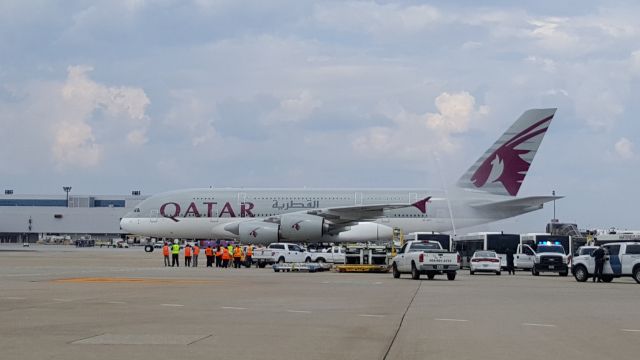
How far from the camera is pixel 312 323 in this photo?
Answer: 18.1 meters

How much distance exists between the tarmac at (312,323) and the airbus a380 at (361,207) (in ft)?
111

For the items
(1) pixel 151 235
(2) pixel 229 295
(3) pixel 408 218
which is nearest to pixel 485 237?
(3) pixel 408 218

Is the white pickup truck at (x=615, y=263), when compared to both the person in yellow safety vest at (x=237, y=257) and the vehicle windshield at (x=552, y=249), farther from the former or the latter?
the person in yellow safety vest at (x=237, y=257)

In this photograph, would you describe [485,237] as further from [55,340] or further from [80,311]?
[55,340]

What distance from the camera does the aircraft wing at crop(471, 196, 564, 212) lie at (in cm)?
6181

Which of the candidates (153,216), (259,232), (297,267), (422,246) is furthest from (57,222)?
(422,246)

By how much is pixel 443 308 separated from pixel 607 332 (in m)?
6.00

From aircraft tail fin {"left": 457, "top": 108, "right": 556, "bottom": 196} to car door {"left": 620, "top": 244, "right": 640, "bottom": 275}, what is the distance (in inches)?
1150

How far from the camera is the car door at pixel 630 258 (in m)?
37.9

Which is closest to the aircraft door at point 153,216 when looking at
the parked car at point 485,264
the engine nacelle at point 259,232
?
the engine nacelle at point 259,232

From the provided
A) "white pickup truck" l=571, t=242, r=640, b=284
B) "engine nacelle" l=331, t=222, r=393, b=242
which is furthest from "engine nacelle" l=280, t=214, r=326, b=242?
"white pickup truck" l=571, t=242, r=640, b=284

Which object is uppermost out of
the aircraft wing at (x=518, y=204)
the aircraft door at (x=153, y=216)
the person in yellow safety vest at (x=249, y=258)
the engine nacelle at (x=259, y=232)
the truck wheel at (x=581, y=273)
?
the aircraft wing at (x=518, y=204)

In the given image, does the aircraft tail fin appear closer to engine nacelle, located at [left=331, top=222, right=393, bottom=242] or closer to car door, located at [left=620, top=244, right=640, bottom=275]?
engine nacelle, located at [left=331, top=222, right=393, bottom=242]

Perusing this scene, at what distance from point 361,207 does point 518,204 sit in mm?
10410
